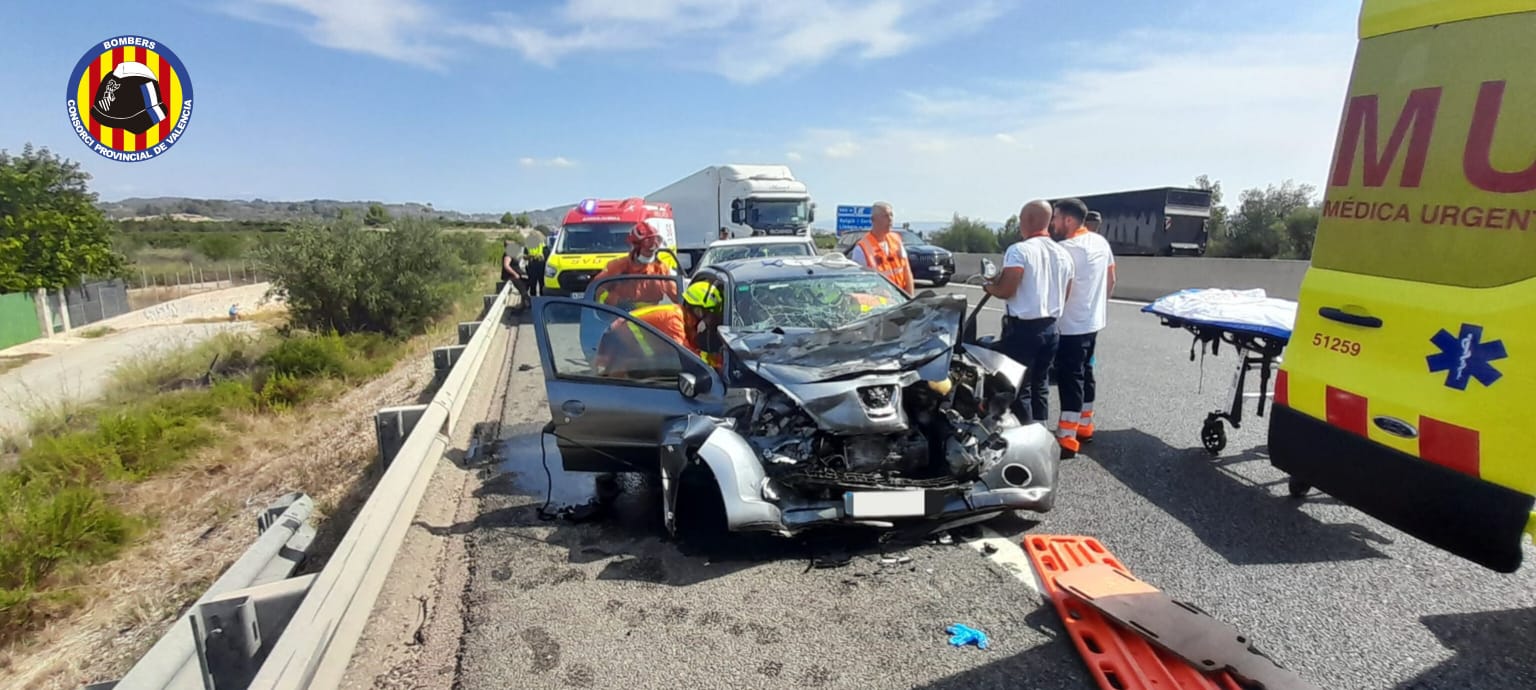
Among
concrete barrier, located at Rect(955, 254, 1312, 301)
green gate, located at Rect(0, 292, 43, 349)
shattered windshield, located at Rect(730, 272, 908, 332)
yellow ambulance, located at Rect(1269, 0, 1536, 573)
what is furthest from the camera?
green gate, located at Rect(0, 292, 43, 349)

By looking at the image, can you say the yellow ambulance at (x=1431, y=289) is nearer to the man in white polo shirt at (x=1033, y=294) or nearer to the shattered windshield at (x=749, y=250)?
the man in white polo shirt at (x=1033, y=294)

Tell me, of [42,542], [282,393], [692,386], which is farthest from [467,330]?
[692,386]

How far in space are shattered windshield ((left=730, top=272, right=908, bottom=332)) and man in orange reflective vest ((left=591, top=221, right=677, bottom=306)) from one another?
82 centimetres

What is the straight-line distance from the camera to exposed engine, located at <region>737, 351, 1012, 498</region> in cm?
384

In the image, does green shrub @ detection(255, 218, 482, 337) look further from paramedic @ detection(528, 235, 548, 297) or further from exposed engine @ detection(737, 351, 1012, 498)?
exposed engine @ detection(737, 351, 1012, 498)

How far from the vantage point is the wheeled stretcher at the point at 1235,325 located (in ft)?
15.6

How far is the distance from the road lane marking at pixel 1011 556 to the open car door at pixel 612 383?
5.40 feet

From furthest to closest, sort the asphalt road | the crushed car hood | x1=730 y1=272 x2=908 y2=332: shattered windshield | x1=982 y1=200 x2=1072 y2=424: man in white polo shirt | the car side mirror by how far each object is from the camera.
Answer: x1=730 y1=272 x2=908 y2=332: shattered windshield
x1=982 y1=200 x2=1072 y2=424: man in white polo shirt
the car side mirror
the crushed car hood
the asphalt road

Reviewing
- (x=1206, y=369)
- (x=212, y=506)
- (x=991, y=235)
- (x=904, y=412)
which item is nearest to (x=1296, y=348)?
(x=904, y=412)

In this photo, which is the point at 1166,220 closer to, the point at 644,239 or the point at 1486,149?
the point at 644,239

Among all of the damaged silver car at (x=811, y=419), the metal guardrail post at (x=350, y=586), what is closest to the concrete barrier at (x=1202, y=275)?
the damaged silver car at (x=811, y=419)

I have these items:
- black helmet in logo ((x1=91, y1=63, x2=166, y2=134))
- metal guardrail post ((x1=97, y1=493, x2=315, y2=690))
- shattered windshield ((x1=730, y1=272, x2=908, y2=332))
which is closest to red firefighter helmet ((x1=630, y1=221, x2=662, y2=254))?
shattered windshield ((x1=730, y1=272, x2=908, y2=332))

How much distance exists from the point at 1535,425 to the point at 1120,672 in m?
1.44

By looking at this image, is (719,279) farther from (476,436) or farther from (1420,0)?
(1420,0)
